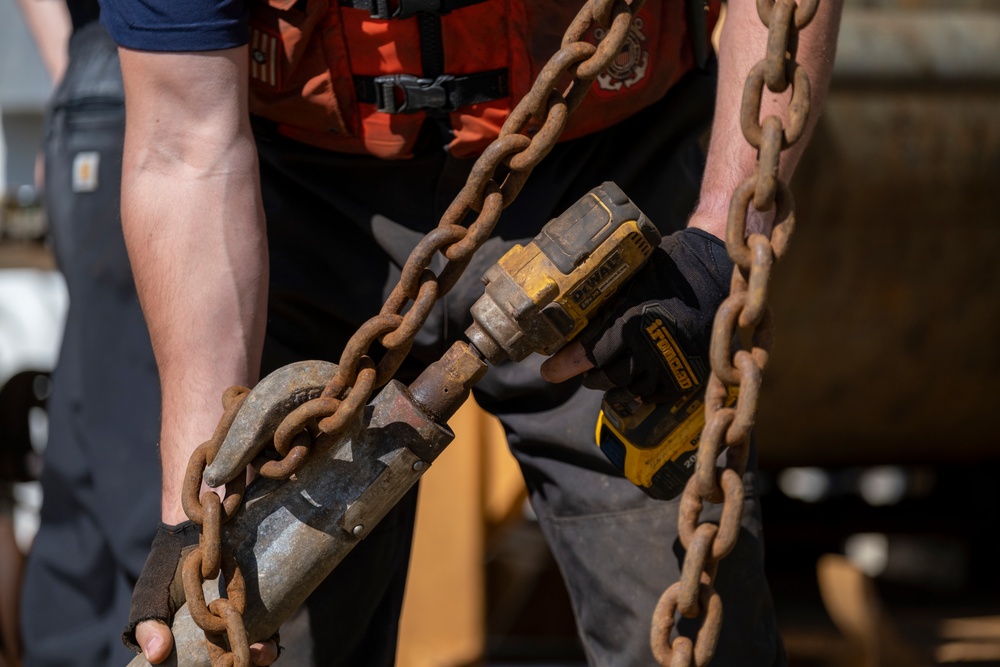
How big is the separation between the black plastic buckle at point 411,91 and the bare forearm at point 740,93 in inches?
12.9

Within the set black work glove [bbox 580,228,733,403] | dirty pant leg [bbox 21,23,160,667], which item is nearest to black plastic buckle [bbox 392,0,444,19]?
black work glove [bbox 580,228,733,403]

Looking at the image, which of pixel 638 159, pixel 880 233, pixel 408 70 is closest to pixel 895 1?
pixel 880 233

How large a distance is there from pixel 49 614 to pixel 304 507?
4.56ft

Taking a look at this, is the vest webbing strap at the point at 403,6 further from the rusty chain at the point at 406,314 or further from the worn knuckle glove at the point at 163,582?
the worn knuckle glove at the point at 163,582

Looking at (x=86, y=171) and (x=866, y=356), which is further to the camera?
(x=866, y=356)

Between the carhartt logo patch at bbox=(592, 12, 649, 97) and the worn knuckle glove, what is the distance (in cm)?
70

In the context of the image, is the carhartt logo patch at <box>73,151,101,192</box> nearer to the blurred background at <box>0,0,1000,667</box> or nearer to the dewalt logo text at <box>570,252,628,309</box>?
the blurred background at <box>0,0,1000,667</box>

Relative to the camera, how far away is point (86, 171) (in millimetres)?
2256

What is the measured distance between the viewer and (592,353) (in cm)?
120

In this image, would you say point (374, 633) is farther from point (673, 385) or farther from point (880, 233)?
point (880, 233)

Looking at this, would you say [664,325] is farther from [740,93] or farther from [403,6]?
[403,6]

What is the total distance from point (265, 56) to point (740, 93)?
22.1 inches

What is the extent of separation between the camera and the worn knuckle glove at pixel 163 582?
1123mm

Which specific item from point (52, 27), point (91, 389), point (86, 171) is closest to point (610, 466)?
point (91, 389)
